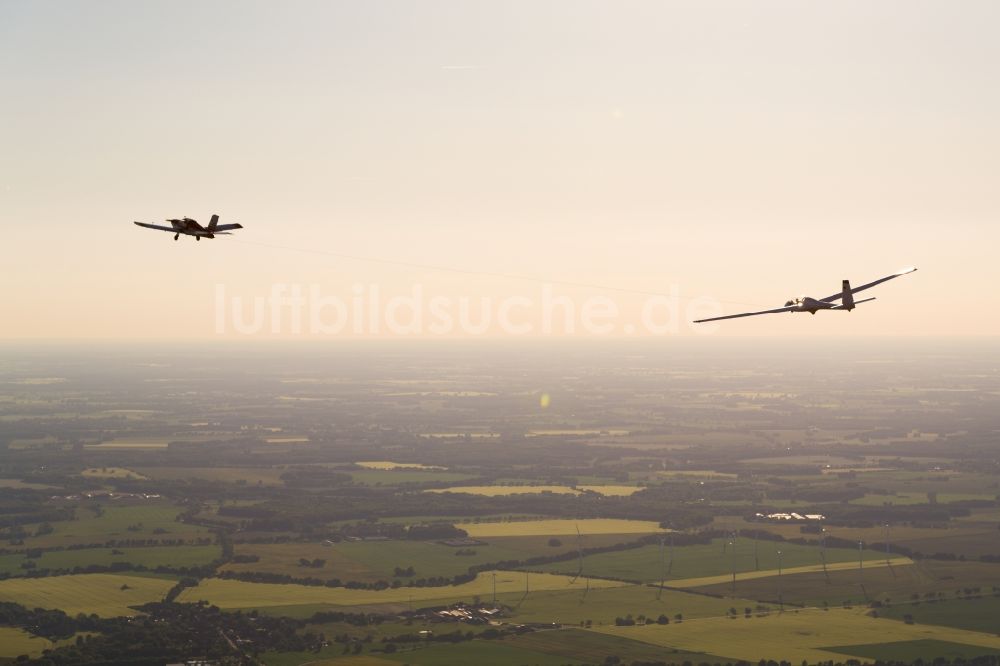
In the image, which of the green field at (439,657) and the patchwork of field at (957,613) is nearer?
the green field at (439,657)

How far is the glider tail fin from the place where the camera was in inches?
989

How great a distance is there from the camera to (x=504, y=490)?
144750 millimetres

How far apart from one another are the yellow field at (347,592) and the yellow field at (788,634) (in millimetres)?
13914

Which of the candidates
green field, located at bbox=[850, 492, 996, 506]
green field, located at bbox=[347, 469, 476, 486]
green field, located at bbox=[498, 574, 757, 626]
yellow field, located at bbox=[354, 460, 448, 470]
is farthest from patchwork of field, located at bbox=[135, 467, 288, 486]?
green field, located at bbox=[850, 492, 996, 506]

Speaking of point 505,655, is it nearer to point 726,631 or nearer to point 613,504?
point 726,631

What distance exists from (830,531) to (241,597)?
2454 inches

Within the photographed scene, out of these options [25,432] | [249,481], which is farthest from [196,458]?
[25,432]

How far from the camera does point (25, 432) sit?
646 feet

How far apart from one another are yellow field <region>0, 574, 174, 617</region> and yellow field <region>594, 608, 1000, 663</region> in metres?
37.0

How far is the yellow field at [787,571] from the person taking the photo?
91438mm

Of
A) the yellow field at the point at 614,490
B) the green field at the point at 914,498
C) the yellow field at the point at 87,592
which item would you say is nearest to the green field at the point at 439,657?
→ the yellow field at the point at 87,592

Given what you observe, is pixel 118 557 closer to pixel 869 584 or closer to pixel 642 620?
pixel 642 620

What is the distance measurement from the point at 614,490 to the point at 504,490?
14.6 m

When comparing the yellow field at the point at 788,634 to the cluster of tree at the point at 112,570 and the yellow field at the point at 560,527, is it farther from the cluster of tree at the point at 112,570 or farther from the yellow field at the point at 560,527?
the cluster of tree at the point at 112,570
